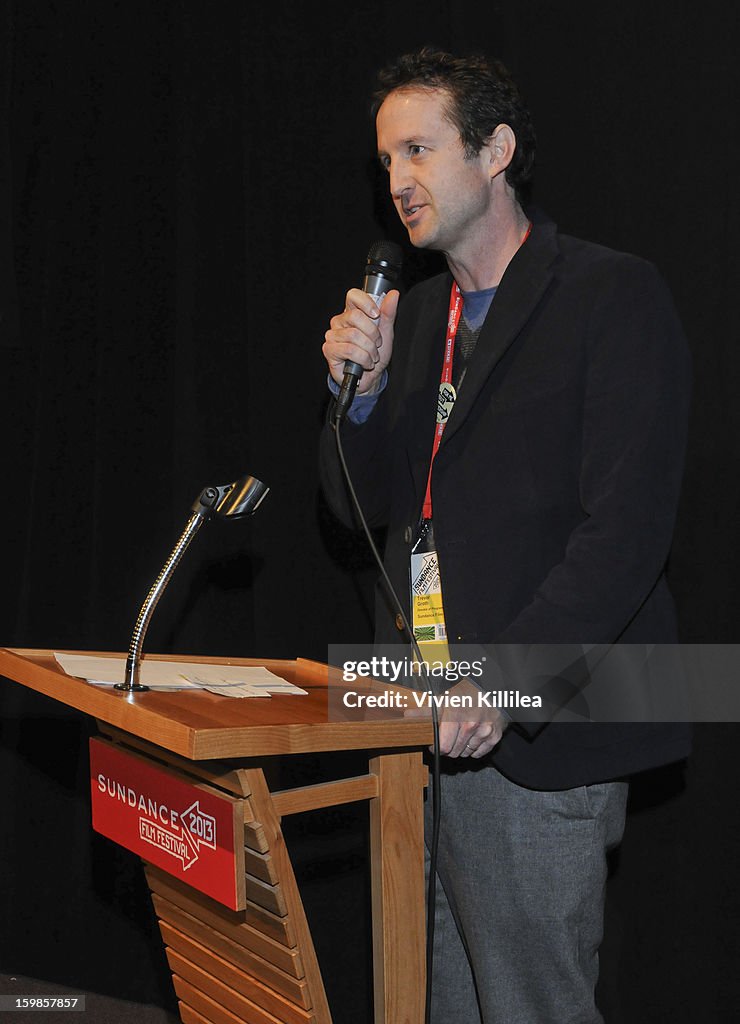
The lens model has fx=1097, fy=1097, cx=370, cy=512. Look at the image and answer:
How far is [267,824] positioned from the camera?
1.32 metres

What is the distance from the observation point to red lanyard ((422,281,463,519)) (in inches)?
70.7

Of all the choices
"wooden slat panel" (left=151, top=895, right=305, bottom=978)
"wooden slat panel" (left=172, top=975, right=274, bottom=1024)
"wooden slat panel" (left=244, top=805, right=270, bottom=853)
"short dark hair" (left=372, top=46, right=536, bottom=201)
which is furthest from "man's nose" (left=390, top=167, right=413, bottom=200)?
"wooden slat panel" (left=172, top=975, right=274, bottom=1024)

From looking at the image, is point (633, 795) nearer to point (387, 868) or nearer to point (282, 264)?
point (387, 868)

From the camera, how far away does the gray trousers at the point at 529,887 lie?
1609 millimetres

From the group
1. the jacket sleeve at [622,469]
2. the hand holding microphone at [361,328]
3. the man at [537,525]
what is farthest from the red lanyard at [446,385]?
the jacket sleeve at [622,469]

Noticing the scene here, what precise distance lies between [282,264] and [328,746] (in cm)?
147

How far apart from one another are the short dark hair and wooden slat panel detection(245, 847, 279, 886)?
1162mm

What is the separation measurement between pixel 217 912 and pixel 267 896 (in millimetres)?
193

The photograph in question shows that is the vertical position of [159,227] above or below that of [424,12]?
below

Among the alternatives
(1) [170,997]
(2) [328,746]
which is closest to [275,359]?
(2) [328,746]

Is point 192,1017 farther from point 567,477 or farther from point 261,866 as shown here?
point 567,477

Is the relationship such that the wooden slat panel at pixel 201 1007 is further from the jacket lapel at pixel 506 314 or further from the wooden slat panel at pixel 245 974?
the jacket lapel at pixel 506 314

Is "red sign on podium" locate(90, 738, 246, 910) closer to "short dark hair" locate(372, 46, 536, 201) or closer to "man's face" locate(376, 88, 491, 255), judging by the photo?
"man's face" locate(376, 88, 491, 255)

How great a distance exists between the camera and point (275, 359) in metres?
2.49
